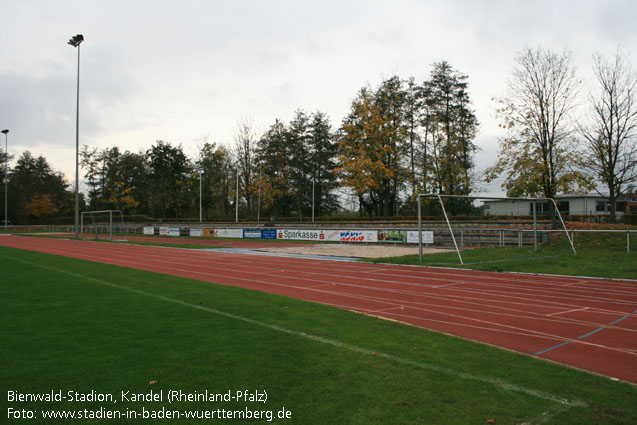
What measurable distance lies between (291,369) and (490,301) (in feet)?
22.1

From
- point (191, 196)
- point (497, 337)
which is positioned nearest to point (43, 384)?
point (497, 337)

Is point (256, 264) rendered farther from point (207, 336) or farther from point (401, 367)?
point (401, 367)

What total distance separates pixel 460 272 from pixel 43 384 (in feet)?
45.1

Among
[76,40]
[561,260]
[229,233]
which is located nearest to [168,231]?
[229,233]

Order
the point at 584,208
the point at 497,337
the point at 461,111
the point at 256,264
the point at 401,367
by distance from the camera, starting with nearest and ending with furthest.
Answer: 1. the point at 401,367
2. the point at 497,337
3. the point at 256,264
4. the point at 461,111
5. the point at 584,208

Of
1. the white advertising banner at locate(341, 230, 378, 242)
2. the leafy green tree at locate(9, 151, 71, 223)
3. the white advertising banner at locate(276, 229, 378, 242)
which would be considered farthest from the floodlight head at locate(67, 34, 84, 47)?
the leafy green tree at locate(9, 151, 71, 223)

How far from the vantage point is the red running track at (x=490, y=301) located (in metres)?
6.12

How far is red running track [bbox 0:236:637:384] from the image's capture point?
20.1 feet

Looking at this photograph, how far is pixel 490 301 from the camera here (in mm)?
9703

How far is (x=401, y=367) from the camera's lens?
4699mm

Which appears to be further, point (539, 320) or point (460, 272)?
point (460, 272)

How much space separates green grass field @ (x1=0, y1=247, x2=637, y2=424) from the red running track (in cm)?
100

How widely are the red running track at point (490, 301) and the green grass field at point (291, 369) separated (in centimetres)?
100

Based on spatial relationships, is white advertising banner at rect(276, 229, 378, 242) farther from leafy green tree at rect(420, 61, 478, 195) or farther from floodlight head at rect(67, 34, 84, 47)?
floodlight head at rect(67, 34, 84, 47)
